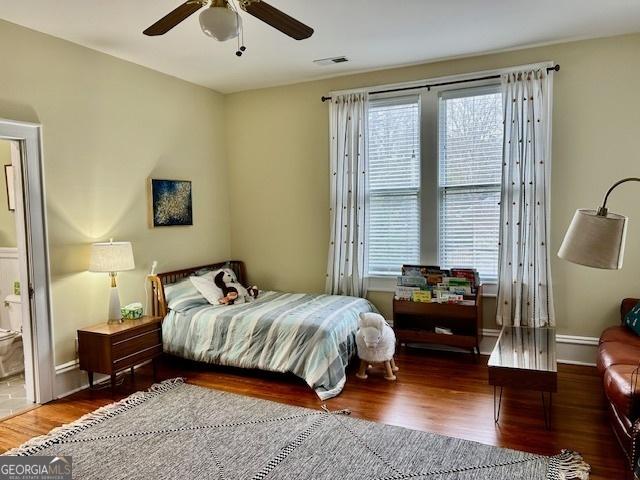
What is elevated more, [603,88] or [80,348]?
[603,88]

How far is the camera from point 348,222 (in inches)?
184

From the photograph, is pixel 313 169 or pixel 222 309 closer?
pixel 222 309

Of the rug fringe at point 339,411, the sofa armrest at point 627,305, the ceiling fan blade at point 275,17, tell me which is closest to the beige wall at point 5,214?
the ceiling fan blade at point 275,17

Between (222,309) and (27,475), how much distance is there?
83.6 inches

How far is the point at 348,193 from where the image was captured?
4688 millimetres

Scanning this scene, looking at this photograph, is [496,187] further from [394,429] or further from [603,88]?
[394,429]

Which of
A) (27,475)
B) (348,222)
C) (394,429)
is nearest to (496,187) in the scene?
(348,222)

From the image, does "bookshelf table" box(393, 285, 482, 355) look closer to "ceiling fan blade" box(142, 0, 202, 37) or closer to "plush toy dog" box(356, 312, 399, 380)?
"plush toy dog" box(356, 312, 399, 380)

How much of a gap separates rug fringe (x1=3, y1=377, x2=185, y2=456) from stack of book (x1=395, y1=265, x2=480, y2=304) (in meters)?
2.22

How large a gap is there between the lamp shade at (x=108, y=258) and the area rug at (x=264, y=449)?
1.06m

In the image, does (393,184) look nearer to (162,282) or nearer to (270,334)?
(270,334)

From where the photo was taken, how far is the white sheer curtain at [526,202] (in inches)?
154

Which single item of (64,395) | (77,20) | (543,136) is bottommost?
(64,395)

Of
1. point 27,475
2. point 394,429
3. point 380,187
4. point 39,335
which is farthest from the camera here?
point 380,187
